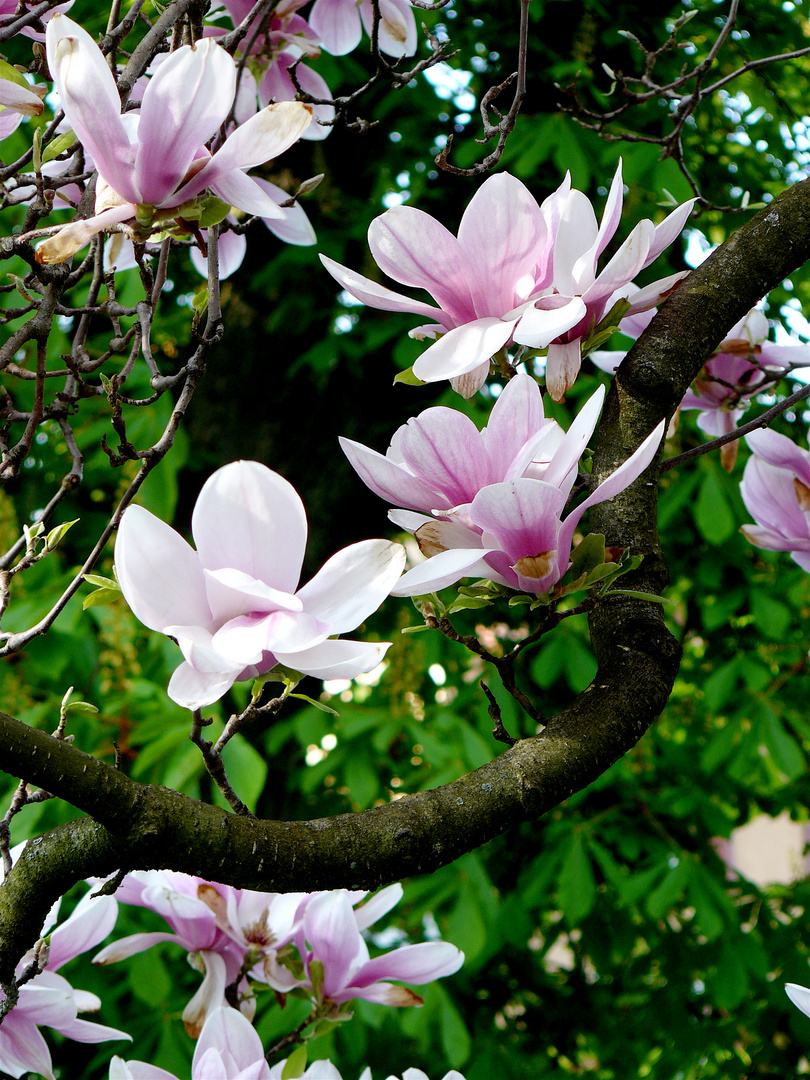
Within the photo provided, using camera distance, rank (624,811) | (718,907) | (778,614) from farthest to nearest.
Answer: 1. (624,811)
2. (778,614)
3. (718,907)

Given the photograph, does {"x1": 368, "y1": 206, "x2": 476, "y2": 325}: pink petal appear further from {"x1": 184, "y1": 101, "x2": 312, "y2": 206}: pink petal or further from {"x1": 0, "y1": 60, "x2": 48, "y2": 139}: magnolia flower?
{"x1": 0, "y1": 60, "x2": 48, "y2": 139}: magnolia flower

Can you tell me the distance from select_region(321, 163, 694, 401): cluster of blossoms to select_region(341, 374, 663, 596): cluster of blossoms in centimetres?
4

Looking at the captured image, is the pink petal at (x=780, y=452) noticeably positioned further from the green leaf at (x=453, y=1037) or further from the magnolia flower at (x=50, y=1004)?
the green leaf at (x=453, y=1037)

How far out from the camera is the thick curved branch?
360mm

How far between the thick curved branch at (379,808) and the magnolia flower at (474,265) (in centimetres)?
11

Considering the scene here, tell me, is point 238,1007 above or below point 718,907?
above

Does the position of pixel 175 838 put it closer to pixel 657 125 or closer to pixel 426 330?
pixel 426 330

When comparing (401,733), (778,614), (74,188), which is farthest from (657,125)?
(74,188)

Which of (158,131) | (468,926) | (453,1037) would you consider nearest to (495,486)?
(158,131)

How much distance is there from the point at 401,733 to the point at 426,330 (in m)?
1.55

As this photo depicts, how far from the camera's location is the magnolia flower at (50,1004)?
1.81ft

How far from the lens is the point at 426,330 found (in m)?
0.56

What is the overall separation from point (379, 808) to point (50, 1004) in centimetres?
29

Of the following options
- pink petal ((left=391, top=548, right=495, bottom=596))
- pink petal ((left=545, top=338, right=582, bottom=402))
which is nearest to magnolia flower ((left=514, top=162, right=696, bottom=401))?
pink petal ((left=545, top=338, right=582, bottom=402))
